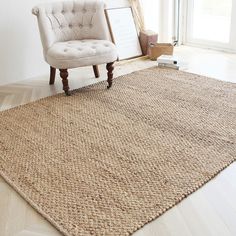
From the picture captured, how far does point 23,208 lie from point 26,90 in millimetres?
1711

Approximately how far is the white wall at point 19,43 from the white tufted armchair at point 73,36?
35cm

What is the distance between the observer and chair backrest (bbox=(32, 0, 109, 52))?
3.03 m

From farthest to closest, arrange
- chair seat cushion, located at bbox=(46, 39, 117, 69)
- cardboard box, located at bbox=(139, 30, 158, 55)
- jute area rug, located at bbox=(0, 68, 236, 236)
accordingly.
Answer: cardboard box, located at bbox=(139, 30, 158, 55) < chair seat cushion, located at bbox=(46, 39, 117, 69) < jute area rug, located at bbox=(0, 68, 236, 236)

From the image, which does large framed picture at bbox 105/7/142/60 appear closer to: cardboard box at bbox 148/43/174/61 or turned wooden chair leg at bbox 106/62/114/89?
cardboard box at bbox 148/43/174/61

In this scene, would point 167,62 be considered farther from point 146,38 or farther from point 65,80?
point 65,80

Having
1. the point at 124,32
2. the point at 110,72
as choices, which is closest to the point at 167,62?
the point at 124,32

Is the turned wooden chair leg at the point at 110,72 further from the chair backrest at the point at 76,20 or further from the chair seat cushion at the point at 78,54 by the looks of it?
the chair backrest at the point at 76,20

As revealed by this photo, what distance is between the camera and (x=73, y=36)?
124 inches

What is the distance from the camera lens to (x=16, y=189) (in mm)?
1773

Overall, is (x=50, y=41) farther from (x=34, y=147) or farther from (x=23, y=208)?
(x=23, y=208)

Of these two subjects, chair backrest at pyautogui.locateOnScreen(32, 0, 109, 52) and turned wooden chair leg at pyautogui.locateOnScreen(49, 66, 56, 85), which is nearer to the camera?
chair backrest at pyautogui.locateOnScreen(32, 0, 109, 52)

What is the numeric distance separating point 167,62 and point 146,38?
523 millimetres

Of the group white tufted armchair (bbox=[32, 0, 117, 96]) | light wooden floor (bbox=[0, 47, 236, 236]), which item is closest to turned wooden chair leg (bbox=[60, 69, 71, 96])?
white tufted armchair (bbox=[32, 0, 117, 96])

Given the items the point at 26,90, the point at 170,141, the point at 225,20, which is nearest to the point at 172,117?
the point at 170,141
